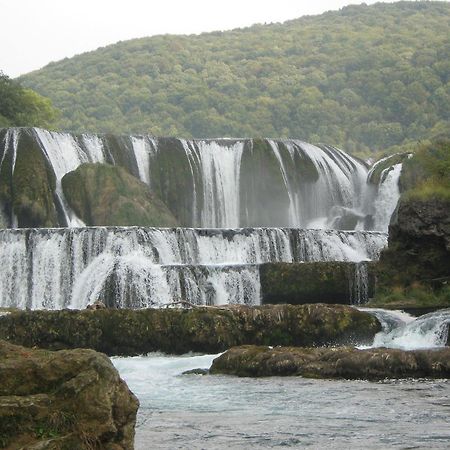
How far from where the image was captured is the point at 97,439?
328 inches

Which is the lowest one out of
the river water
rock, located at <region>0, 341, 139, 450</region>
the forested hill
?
the river water

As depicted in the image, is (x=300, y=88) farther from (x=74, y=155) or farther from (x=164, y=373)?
(x=164, y=373)

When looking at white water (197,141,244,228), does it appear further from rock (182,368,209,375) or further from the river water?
the river water

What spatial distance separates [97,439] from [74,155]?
3750 cm

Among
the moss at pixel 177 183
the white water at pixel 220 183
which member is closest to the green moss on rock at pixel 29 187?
the moss at pixel 177 183

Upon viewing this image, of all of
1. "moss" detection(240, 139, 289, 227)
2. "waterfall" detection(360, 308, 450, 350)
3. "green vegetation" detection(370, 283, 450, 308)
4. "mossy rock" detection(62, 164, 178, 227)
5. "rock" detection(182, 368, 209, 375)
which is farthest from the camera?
"moss" detection(240, 139, 289, 227)

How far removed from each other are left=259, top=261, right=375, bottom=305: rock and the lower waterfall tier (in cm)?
10

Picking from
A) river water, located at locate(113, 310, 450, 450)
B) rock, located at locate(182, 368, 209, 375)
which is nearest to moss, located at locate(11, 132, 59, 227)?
river water, located at locate(113, 310, 450, 450)

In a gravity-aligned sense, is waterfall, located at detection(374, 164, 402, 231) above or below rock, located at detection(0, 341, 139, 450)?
above

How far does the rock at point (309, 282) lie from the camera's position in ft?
97.3

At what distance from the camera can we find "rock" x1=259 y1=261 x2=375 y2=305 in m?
29.7

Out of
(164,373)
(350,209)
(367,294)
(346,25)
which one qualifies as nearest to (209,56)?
(346,25)

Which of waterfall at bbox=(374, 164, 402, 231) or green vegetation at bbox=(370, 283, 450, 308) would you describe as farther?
waterfall at bbox=(374, 164, 402, 231)

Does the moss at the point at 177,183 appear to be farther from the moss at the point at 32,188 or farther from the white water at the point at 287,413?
the white water at the point at 287,413
